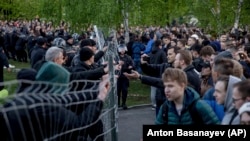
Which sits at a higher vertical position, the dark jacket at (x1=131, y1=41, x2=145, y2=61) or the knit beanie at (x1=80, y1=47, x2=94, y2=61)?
the knit beanie at (x1=80, y1=47, x2=94, y2=61)

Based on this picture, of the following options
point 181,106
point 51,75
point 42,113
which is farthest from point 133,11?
point 42,113

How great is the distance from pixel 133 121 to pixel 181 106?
684 cm

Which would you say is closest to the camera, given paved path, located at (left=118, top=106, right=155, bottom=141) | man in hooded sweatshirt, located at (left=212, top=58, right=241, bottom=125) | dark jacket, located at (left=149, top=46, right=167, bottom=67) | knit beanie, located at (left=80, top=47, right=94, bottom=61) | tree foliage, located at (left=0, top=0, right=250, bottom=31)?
man in hooded sweatshirt, located at (left=212, top=58, right=241, bottom=125)

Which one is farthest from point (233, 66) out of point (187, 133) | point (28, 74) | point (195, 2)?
point (195, 2)

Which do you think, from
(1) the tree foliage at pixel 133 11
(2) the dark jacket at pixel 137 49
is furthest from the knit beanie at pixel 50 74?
(2) the dark jacket at pixel 137 49

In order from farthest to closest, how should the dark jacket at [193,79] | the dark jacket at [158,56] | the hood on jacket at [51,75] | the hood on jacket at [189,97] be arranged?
the dark jacket at [158,56], the dark jacket at [193,79], the hood on jacket at [189,97], the hood on jacket at [51,75]

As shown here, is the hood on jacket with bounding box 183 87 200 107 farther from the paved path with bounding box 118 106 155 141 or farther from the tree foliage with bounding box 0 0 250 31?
the tree foliage with bounding box 0 0 250 31

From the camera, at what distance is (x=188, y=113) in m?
5.23

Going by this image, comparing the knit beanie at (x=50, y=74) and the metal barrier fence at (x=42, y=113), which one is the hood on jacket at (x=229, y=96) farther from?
the knit beanie at (x=50, y=74)

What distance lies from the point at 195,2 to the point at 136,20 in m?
3.65

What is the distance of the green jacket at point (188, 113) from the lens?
16.9 feet

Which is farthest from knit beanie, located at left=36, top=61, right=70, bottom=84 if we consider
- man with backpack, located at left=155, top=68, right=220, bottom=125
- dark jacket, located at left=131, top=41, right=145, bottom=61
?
dark jacket, located at left=131, top=41, right=145, bottom=61

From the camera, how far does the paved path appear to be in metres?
10.6

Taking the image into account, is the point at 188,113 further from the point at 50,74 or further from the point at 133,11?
the point at 133,11
